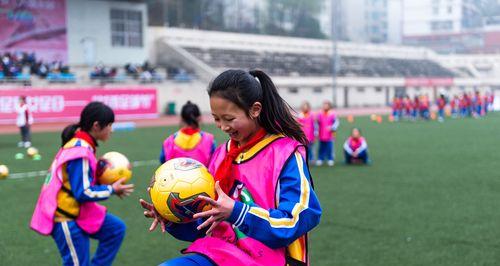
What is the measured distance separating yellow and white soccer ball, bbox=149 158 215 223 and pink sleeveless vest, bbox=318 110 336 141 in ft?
36.6

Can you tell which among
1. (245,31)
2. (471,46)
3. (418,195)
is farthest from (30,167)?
(471,46)

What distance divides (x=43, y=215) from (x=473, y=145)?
15.3m

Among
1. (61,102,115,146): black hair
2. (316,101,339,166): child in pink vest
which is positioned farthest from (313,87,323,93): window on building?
(61,102,115,146): black hair

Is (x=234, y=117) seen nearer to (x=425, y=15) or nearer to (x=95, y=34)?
(x=95, y=34)

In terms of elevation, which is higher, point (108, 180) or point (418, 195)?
point (108, 180)

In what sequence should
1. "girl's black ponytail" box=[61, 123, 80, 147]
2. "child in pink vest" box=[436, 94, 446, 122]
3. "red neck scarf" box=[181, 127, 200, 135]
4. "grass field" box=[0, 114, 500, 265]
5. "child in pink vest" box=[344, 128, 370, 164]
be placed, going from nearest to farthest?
"girl's black ponytail" box=[61, 123, 80, 147] → "grass field" box=[0, 114, 500, 265] → "red neck scarf" box=[181, 127, 200, 135] → "child in pink vest" box=[344, 128, 370, 164] → "child in pink vest" box=[436, 94, 446, 122]

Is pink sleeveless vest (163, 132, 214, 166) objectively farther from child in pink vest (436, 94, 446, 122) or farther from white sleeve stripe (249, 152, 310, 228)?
child in pink vest (436, 94, 446, 122)

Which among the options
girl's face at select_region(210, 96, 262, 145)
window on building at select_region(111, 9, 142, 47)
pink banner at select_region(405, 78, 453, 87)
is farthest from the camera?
pink banner at select_region(405, 78, 453, 87)

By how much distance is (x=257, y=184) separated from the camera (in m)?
2.64

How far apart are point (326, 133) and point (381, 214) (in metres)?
5.92

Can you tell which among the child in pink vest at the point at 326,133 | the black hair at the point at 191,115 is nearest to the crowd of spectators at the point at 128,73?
the child in pink vest at the point at 326,133

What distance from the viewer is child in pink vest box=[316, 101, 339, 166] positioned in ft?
45.3

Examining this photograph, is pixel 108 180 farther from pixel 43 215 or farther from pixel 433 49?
pixel 433 49

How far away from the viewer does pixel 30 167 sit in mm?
13445
